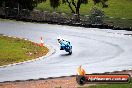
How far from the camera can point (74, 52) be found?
35.3m

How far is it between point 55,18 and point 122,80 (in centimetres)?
2808

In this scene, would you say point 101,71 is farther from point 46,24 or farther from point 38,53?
point 46,24

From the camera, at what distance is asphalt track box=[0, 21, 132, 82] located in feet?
94.2

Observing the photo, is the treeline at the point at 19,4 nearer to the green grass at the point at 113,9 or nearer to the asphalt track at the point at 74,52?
the asphalt track at the point at 74,52

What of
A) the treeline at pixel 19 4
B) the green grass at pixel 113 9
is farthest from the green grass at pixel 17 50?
the green grass at pixel 113 9

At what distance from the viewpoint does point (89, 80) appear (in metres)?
23.0

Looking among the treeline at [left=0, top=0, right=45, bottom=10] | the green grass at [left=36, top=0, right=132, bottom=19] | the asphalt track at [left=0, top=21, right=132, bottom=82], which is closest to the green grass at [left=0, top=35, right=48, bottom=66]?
the asphalt track at [left=0, top=21, right=132, bottom=82]

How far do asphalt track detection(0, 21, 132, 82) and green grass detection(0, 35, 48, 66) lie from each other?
1.35m

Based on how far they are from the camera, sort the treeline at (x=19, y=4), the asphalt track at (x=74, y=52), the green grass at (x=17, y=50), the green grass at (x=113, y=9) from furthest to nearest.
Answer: the green grass at (x=113, y=9)
the treeline at (x=19, y=4)
the green grass at (x=17, y=50)
the asphalt track at (x=74, y=52)

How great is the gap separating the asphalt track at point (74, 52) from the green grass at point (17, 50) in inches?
53.1

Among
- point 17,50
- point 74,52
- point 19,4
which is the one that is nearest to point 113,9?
point 19,4

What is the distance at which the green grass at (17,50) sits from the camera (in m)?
32.6

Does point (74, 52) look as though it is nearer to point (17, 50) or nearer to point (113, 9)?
point (17, 50)

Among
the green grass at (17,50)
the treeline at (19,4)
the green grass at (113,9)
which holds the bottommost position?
the green grass at (113,9)
